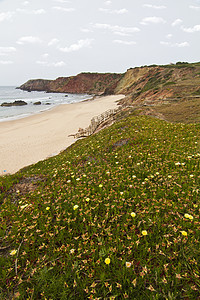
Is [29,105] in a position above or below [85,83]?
below

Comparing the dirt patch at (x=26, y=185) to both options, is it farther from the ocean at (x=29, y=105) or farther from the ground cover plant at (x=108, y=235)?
the ocean at (x=29, y=105)

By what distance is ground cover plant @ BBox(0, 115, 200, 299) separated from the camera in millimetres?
2174

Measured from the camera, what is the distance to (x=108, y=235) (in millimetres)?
2920

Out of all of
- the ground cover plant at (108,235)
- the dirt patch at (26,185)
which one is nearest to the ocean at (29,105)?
the dirt patch at (26,185)

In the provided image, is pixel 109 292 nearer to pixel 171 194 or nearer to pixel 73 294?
pixel 73 294

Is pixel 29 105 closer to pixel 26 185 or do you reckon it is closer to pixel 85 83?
pixel 26 185

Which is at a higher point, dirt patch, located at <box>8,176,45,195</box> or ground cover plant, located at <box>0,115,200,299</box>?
ground cover plant, located at <box>0,115,200,299</box>

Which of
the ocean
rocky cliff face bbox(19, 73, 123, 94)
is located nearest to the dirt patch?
the ocean

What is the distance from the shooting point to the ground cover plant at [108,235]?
7.13 feet

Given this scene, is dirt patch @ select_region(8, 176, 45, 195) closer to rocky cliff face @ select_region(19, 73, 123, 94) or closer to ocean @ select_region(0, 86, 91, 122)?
ocean @ select_region(0, 86, 91, 122)

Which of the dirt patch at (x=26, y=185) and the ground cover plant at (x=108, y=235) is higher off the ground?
the ground cover plant at (x=108, y=235)

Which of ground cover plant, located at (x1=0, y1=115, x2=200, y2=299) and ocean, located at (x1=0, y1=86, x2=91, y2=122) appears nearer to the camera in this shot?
ground cover plant, located at (x1=0, y1=115, x2=200, y2=299)

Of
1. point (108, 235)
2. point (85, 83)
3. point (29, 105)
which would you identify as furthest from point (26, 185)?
point (85, 83)

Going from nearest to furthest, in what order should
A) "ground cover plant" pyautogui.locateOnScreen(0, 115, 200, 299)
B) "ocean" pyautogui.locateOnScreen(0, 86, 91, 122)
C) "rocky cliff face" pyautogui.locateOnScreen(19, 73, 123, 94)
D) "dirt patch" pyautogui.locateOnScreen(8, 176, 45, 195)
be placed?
1. "ground cover plant" pyautogui.locateOnScreen(0, 115, 200, 299)
2. "dirt patch" pyautogui.locateOnScreen(8, 176, 45, 195)
3. "ocean" pyautogui.locateOnScreen(0, 86, 91, 122)
4. "rocky cliff face" pyautogui.locateOnScreen(19, 73, 123, 94)
